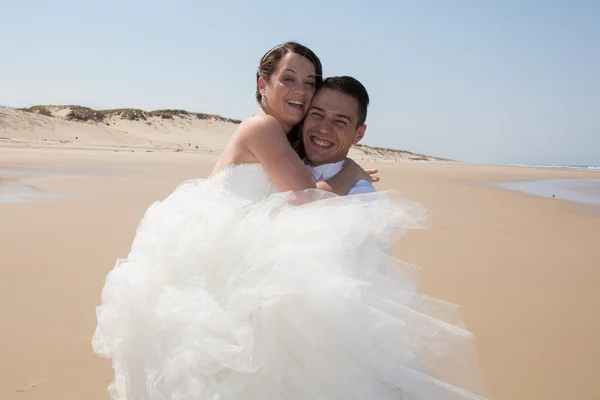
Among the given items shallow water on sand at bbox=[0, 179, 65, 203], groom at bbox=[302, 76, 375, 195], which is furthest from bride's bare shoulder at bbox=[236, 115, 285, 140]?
shallow water on sand at bbox=[0, 179, 65, 203]

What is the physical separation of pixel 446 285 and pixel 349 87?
2653 millimetres

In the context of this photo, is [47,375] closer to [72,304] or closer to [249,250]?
[72,304]

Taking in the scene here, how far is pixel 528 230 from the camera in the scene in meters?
7.84

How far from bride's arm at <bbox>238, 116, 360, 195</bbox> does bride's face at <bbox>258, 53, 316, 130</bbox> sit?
0.27 metres

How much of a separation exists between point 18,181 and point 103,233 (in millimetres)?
5577

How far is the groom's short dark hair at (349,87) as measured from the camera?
9.74ft

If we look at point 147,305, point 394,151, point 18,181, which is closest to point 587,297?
point 147,305

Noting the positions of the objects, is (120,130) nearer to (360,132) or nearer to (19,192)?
(19,192)

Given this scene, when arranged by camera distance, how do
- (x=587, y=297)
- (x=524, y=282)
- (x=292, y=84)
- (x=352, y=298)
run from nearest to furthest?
(x=352, y=298)
(x=292, y=84)
(x=587, y=297)
(x=524, y=282)

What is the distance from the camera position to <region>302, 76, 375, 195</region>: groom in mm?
2975

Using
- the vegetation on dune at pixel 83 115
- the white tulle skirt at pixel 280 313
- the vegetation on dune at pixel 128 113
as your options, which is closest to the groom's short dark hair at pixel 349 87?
the white tulle skirt at pixel 280 313

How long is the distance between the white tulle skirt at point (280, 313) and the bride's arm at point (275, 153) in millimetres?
217

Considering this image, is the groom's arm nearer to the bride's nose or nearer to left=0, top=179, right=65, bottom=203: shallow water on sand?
the bride's nose

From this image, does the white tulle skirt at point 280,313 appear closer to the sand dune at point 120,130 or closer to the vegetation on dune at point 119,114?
the sand dune at point 120,130
